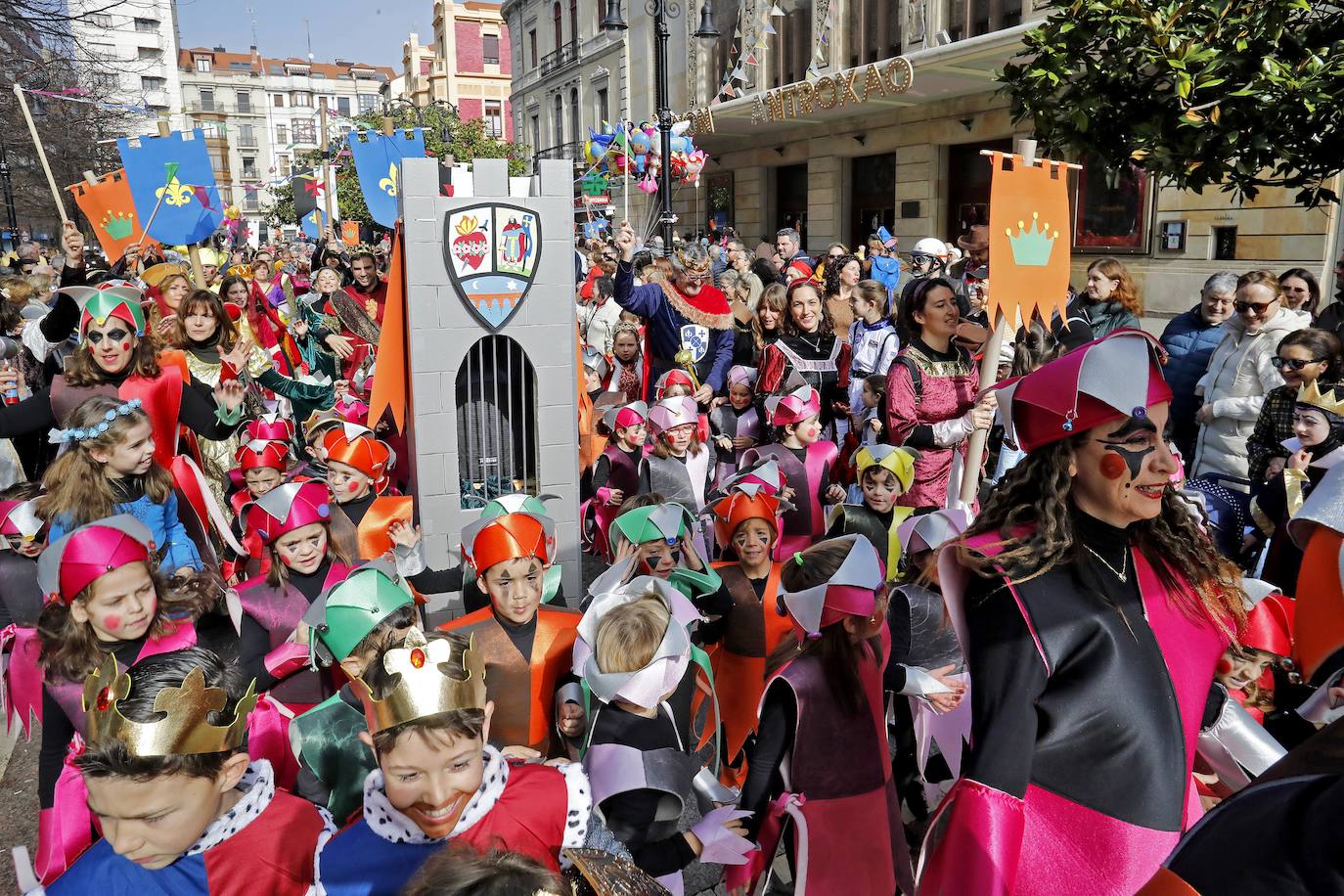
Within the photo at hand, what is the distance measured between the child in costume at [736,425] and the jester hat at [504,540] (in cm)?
252

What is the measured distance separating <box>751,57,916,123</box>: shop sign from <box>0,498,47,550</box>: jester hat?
14.9 metres

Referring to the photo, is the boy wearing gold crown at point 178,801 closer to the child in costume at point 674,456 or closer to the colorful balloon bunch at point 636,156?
the child in costume at point 674,456

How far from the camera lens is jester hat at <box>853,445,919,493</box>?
4082 mm

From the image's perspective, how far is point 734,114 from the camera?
2100cm

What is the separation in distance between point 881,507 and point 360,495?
2.52 metres

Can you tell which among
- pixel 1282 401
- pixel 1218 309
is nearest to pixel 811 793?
pixel 1282 401

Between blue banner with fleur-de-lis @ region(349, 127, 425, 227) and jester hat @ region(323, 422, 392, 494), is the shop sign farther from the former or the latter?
jester hat @ region(323, 422, 392, 494)

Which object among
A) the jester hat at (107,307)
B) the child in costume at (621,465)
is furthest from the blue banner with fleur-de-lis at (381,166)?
the child in costume at (621,465)

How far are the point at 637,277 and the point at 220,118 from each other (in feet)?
268

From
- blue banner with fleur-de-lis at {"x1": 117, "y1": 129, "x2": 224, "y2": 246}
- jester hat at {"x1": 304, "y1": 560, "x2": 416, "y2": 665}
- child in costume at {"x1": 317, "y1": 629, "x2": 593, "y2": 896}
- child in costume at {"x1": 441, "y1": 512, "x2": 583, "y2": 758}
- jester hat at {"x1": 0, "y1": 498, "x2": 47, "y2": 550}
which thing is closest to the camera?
child in costume at {"x1": 317, "y1": 629, "x2": 593, "y2": 896}

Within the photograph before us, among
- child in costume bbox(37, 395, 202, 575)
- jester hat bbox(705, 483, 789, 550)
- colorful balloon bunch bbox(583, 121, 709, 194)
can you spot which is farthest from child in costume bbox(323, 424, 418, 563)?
colorful balloon bunch bbox(583, 121, 709, 194)

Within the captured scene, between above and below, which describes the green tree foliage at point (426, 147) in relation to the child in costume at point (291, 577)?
above

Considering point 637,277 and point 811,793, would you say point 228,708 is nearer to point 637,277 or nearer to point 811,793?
point 811,793

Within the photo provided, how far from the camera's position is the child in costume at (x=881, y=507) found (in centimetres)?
405
